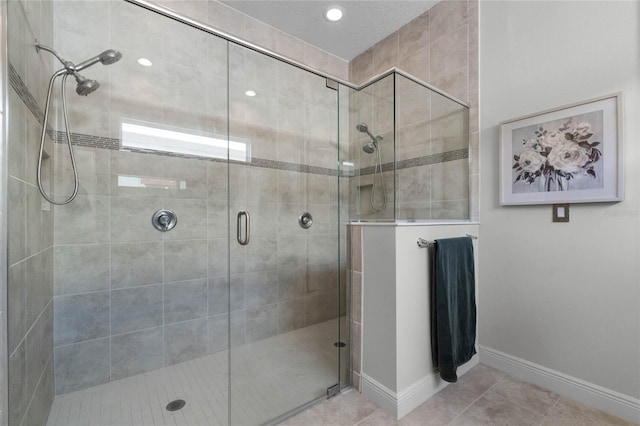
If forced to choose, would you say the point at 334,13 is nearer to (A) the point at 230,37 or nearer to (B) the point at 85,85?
(A) the point at 230,37

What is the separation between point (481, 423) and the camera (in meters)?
1.42

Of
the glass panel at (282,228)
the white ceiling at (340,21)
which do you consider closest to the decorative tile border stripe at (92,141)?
the glass panel at (282,228)

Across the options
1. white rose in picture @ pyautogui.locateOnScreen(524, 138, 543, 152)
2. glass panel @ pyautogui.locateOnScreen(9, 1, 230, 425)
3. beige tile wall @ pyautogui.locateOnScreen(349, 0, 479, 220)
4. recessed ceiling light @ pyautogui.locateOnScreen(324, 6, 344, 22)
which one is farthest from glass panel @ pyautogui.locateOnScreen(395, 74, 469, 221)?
glass panel @ pyautogui.locateOnScreen(9, 1, 230, 425)

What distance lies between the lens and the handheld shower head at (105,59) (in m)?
1.46

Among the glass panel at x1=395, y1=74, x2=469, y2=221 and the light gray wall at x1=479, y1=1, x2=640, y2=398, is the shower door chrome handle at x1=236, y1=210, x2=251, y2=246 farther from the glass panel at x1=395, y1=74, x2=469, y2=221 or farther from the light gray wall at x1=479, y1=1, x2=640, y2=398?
the light gray wall at x1=479, y1=1, x2=640, y2=398

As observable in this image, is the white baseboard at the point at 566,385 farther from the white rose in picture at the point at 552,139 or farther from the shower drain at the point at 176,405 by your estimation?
the shower drain at the point at 176,405

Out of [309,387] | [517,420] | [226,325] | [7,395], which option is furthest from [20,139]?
[517,420]

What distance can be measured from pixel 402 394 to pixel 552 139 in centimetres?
173

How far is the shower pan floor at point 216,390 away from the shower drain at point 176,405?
0.02 m

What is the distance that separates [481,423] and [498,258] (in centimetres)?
Result: 101

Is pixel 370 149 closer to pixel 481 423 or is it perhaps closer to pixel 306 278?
pixel 306 278

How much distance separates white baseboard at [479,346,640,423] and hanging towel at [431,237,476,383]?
24cm

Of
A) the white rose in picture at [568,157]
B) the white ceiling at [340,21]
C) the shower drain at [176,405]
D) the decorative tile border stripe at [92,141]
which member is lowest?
the shower drain at [176,405]

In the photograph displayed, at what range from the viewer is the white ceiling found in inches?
89.0
